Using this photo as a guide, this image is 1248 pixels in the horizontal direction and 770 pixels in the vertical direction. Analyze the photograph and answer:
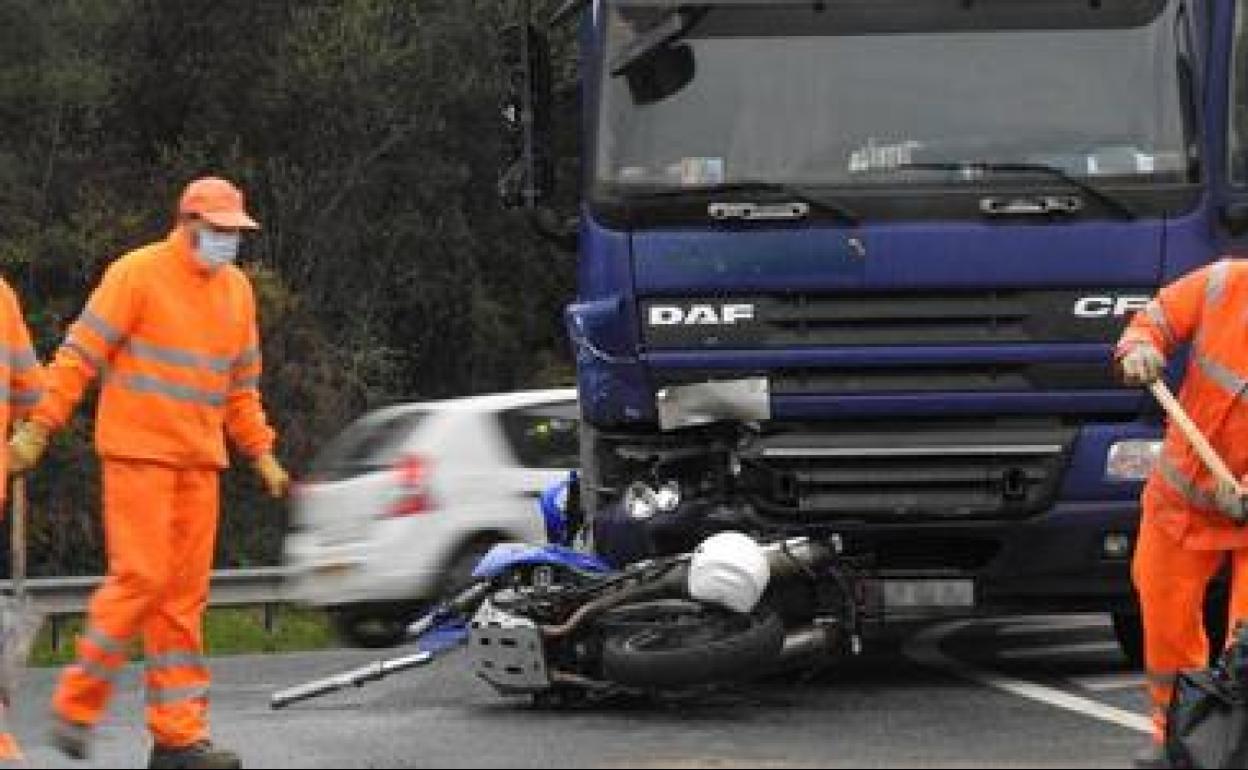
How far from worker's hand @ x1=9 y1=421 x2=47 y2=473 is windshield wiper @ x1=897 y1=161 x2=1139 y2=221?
356cm

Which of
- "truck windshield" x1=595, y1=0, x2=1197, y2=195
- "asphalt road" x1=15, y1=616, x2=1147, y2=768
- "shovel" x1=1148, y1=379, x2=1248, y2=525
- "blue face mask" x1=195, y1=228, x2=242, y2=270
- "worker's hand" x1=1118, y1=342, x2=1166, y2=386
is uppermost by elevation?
"truck windshield" x1=595, y1=0, x2=1197, y2=195

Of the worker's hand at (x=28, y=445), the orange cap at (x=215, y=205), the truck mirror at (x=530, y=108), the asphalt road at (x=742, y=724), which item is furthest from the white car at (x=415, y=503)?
the worker's hand at (x=28, y=445)

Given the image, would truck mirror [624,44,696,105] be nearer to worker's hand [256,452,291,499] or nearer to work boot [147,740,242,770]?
worker's hand [256,452,291,499]

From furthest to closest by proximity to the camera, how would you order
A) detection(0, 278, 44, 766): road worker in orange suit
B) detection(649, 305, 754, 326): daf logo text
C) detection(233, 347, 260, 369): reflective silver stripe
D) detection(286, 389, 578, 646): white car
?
detection(286, 389, 578, 646): white car → detection(649, 305, 754, 326): daf logo text → detection(0, 278, 44, 766): road worker in orange suit → detection(233, 347, 260, 369): reflective silver stripe

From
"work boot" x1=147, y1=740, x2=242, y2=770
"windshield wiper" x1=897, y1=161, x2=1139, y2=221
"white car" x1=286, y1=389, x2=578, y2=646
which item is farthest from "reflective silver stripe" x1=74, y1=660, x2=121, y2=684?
"white car" x1=286, y1=389, x2=578, y2=646

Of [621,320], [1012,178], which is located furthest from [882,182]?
[621,320]

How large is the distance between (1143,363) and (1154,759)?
122 cm

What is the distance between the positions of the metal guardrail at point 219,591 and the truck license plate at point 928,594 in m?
7.75

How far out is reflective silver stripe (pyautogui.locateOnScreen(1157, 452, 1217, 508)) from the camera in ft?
25.5

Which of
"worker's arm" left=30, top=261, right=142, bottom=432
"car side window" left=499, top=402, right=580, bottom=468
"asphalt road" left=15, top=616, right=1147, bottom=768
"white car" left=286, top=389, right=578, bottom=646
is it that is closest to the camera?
"worker's arm" left=30, top=261, right=142, bottom=432

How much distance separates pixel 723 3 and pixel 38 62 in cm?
2981

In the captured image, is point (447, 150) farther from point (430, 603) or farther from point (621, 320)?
Result: point (621, 320)

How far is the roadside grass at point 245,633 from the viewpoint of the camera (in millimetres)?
17156

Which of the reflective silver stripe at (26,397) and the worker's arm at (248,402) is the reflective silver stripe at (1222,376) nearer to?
the worker's arm at (248,402)
